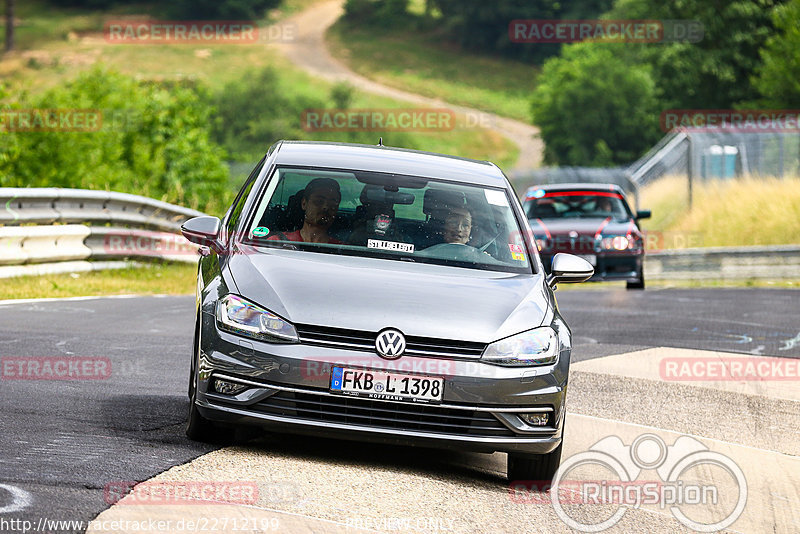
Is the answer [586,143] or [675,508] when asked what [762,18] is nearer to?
[586,143]

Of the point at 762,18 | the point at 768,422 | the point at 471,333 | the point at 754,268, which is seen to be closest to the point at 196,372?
the point at 471,333

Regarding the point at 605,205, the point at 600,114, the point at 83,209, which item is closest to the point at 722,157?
the point at 605,205

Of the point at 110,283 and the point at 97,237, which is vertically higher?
the point at 97,237

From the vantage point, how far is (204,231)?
7.12 metres

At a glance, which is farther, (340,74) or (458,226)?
(340,74)

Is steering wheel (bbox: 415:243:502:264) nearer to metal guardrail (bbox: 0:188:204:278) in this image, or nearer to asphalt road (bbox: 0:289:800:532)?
asphalt road (bbox: 0:289:800:532)

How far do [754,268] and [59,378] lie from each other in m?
16.6

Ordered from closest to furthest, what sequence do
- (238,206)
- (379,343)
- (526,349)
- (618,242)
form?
(379,343)
(526,349)
(238,206)
(618,242)

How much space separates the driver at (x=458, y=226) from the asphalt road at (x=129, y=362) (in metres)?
1.18

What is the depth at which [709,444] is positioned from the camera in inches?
311

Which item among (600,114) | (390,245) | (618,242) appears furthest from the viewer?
(600,114)

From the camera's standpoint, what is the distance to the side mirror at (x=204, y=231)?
7.11 metres

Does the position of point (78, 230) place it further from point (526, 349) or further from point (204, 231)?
point (526, 349)

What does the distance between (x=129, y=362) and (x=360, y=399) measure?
386 cm
